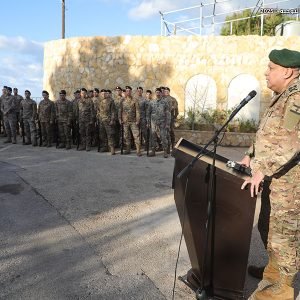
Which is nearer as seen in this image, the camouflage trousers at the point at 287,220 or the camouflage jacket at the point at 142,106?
the camouflage trousers at the point at 287,220

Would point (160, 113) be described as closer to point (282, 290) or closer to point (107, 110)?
point (107, 110)

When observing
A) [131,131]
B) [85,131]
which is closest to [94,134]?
[85,131]

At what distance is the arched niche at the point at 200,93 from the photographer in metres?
13.9

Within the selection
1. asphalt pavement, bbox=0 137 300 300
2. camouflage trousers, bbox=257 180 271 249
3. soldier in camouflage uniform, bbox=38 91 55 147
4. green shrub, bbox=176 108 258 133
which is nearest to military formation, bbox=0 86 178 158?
soldier in camouflage uniform, bbox=38 91 55 147

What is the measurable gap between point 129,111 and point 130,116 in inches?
5.3

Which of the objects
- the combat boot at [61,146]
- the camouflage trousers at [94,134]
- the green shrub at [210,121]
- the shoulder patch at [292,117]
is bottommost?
the combat boot at [61,146]

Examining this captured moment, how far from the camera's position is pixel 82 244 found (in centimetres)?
389

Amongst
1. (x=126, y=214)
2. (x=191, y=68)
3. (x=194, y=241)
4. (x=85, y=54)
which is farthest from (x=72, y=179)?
(x=85, y=54)

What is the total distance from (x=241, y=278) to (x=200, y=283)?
1.00ft

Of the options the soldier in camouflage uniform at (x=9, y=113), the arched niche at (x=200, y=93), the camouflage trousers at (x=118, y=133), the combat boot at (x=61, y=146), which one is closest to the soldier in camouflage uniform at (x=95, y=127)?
the camouflage trousers at (x=118, y=133)

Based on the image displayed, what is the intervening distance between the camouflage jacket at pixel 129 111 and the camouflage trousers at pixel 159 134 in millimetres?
498

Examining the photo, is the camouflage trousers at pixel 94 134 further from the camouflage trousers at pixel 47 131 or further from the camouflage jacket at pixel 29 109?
the camouflage jacket at pixel 29 109

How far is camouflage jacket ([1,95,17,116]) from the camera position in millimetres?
11750

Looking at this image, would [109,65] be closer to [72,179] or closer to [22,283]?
[72,179]
